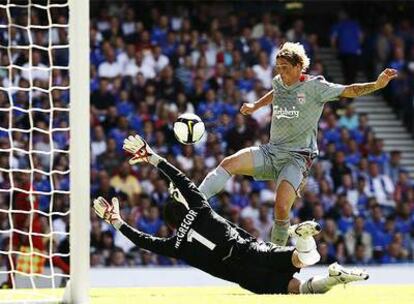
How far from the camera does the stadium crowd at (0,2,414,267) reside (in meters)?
15.9

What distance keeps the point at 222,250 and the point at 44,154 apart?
6945 mm

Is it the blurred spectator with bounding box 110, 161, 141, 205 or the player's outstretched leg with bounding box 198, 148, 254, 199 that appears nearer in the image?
the player's outstretched leg with bounding box 198, 148, 254, 199

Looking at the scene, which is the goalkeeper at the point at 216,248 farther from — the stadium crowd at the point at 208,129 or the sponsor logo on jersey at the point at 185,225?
the stadium crowd at the point at 208,129

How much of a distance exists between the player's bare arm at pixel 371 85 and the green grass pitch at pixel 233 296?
1.59m

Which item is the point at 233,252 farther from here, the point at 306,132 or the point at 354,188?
the point at 354,188

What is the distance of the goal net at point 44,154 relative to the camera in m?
7.90

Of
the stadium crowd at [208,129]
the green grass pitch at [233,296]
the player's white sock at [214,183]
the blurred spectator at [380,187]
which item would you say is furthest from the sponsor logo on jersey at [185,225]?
the blurred spectator at [380,187]

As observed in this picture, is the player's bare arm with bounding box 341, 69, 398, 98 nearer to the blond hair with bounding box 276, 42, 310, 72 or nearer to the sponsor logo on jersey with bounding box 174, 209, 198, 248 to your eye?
the blond hair with bounding box 276, 42, 310, 72

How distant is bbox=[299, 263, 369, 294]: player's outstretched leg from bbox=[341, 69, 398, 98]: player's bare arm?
150 cm

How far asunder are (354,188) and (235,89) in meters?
2.42

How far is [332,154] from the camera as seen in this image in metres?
17.6

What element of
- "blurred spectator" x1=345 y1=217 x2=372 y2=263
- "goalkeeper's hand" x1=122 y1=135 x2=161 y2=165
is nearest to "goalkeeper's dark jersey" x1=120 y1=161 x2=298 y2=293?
"goalkeeper's hand" x1=122 y1=135 x2=161 y2=165

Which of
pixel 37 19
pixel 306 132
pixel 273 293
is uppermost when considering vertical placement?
pixel 37 19

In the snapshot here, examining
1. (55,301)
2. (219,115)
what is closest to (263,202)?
(219,115)
